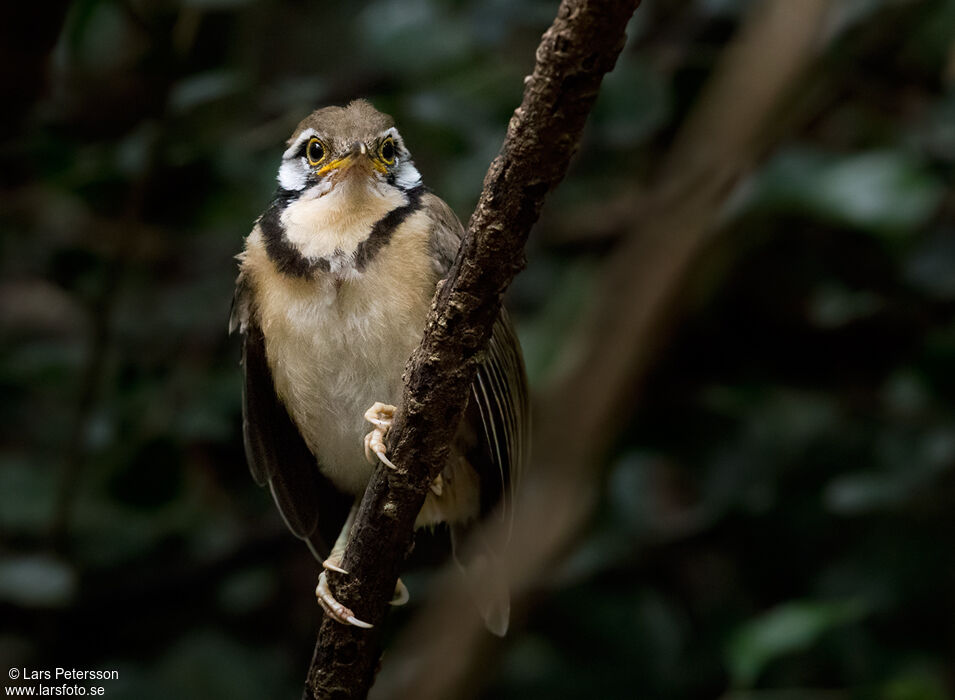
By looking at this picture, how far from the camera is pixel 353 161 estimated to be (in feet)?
7.50

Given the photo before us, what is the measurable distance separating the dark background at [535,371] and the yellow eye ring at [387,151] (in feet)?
1.90

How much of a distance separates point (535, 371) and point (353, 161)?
1.16 m

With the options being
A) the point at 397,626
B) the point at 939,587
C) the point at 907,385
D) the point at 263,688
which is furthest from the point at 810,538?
the point at 263,688

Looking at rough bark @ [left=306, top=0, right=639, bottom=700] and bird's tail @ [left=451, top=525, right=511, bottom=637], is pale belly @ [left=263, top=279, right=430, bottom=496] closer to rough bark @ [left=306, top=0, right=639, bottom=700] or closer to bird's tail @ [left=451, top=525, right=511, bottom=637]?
rough bark @ [left=306, top=0, right=639, bottom=700]

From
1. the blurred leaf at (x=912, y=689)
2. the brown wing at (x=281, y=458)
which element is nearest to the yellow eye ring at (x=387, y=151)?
the brown wing at (x=281, y=458)

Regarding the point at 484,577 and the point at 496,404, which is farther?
the point at 484,577

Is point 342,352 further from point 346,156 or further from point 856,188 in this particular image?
point 856,188

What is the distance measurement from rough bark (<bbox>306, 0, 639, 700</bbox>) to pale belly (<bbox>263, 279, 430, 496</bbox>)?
0.94 ft

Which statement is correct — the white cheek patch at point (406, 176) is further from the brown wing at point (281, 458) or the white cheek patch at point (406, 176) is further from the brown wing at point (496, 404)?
the brown wing at point (281, 458)

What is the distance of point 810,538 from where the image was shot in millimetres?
3492

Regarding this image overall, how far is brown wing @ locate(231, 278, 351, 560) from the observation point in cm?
249

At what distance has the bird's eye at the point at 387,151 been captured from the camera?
2.37 meters

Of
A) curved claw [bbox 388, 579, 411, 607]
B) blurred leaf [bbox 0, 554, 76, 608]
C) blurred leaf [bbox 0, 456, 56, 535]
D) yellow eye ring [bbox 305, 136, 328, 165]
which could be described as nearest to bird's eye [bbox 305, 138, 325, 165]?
yellow eye ring [bbox 305, 136, 328, 165]

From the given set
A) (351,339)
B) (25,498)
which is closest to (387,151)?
(351,339)
